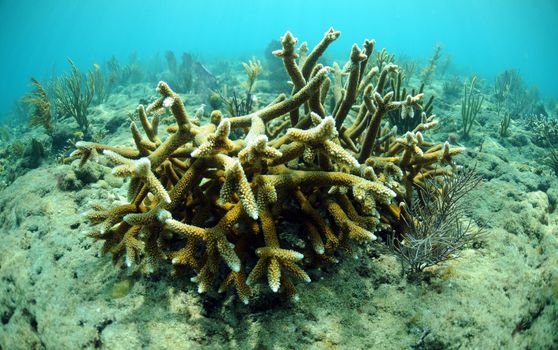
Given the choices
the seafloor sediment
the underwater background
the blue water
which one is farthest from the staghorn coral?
the blue water

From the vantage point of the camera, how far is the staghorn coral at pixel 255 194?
2219mm

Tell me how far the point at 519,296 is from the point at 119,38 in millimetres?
172322

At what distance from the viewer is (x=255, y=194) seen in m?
2.48

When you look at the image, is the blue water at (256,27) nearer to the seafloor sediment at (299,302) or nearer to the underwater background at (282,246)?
the underwater background at (282,246)

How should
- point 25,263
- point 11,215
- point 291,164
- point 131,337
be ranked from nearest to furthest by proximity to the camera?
point 131,337 < point 291,164 < point 25,263 < point 11,215

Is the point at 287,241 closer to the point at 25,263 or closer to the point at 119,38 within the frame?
the point at 25,263

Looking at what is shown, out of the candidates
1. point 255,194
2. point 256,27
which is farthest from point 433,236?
point 256,27

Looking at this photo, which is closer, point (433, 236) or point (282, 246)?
point (433, 236)

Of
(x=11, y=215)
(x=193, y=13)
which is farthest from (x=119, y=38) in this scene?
(x=11, y=215)

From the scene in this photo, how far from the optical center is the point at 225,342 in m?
2.23

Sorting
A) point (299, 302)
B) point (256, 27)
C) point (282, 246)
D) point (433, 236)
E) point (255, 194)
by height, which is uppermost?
point (256, 27)

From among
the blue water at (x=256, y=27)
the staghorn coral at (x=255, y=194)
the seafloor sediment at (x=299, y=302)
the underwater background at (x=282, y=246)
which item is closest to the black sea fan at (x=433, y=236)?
the underwater background at (x=282, y=246)

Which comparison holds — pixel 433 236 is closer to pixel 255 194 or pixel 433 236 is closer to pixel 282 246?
pixel 282 246

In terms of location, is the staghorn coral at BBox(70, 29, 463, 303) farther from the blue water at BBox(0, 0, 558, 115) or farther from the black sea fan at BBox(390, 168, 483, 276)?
the blue water at BBox(0, 0, 558, 115)
